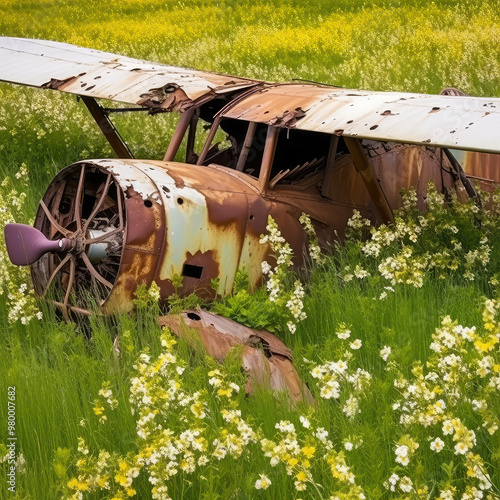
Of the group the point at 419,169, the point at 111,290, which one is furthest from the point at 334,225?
the point at 111,290

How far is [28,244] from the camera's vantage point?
19.4ft

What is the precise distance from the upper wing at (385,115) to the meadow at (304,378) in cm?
87

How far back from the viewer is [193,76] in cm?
838

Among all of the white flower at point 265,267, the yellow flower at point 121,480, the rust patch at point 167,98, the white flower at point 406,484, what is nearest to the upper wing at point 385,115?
the rust patch at point 167,98

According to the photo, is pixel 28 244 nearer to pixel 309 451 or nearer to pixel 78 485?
pixel 78 485

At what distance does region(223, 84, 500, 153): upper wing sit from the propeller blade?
1.93 meters

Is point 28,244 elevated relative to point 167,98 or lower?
lower

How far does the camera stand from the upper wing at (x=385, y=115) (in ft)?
19.4

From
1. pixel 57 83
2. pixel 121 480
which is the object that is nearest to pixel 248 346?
pixel 121 480

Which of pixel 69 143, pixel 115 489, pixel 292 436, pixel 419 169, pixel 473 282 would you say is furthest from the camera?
pixel 69 143

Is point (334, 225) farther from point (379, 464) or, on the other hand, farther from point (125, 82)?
point (379, 464)

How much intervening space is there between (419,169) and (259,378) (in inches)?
151

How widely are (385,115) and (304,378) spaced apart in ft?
7.11

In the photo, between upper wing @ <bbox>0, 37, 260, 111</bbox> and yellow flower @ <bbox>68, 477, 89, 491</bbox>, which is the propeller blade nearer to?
upper wing @ <bbox>0, 37, 260, 111</bbox>
